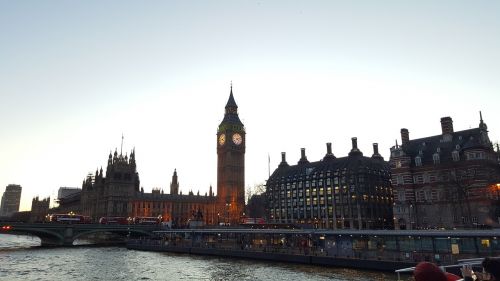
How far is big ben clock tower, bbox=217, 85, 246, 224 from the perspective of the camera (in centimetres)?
18625

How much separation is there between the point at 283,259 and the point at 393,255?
69.0ft

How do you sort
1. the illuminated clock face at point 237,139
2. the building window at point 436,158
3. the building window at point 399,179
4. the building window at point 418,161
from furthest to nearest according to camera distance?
the illuminated clock face at point 237,139 → the building window at point 399,179 → the building window at point 418,161 → the building window at point 436,158

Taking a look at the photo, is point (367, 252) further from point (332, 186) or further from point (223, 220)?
point (223, 220)

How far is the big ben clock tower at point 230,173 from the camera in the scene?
186250 millimetres

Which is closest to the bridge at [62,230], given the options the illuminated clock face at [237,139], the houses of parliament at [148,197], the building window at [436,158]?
the houses of parliament at [148,197]

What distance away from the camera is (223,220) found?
610ft

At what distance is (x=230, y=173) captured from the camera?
191125mm

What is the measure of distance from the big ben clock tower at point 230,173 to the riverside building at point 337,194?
108ft

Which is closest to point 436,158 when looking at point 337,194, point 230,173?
point 337,194

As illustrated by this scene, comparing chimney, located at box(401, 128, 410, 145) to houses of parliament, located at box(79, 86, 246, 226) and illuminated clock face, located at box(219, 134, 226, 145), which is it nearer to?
houses of parliament, located at box(79, 86, 246, 226)

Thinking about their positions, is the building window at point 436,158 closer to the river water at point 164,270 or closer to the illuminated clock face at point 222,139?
the river water at point 164,270

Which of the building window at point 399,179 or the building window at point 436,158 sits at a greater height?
the building window at point 436,158

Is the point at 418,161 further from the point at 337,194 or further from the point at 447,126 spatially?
the point at 337,194

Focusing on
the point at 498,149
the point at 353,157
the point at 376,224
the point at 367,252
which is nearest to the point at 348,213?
the point at 376,224
